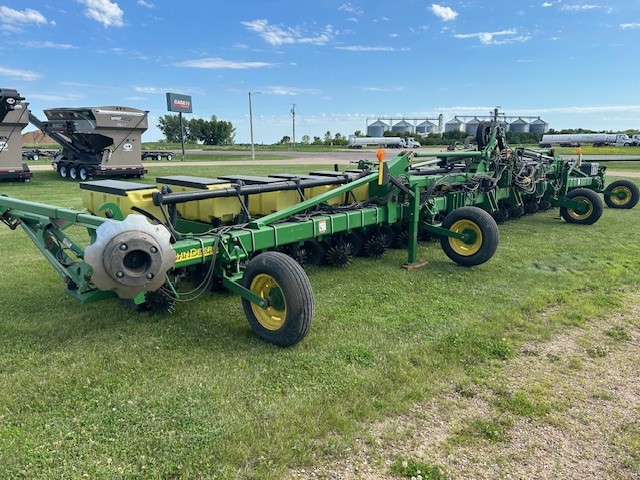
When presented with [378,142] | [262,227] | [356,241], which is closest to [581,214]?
[356,241]

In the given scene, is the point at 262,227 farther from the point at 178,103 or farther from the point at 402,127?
the point at 402,127

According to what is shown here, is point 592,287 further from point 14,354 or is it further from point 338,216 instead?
point 14,354

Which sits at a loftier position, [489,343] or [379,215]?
[379,215]

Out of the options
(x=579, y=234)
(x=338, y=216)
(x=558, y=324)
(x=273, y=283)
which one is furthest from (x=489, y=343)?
(x=579, y=234)

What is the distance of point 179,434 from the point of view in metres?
2.78

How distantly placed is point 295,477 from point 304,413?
20.5 inches

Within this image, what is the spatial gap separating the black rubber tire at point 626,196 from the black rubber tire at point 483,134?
4.83 meters

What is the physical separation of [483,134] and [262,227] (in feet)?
16.6

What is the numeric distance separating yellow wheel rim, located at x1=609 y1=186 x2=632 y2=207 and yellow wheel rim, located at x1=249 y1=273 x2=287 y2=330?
10.0 m

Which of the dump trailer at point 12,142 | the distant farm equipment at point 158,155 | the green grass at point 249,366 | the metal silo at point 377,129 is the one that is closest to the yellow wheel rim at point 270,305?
the green grass at point 249,366

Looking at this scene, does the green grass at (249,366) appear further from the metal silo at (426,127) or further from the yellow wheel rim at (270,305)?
the metal silo at (426,127)

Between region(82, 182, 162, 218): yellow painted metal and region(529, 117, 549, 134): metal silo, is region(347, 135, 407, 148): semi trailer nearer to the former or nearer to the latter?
region(529, 117, 549, 134): metal silo

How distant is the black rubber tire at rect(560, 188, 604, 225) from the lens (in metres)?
8.99

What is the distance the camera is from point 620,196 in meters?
11.4
